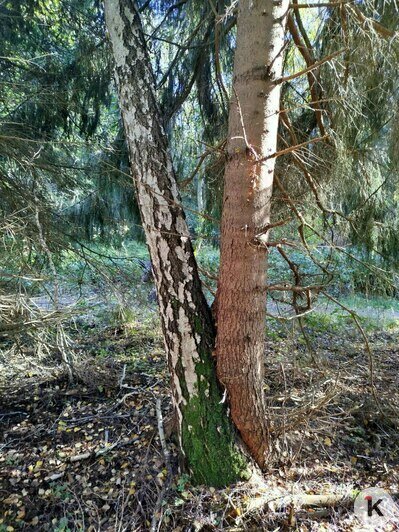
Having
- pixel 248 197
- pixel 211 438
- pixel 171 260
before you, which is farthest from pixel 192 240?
pixel 211 438

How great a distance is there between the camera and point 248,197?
1.72 metres

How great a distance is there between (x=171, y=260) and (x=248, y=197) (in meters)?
0.56

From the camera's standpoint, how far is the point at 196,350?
76.8 inches

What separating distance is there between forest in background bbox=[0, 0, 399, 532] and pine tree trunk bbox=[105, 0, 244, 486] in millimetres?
65

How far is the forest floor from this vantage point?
6.06 ft

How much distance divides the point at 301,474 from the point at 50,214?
118 inches

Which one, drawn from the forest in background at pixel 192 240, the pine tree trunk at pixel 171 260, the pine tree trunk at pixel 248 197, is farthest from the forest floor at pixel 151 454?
the pine tree trunk at pixel 248 197

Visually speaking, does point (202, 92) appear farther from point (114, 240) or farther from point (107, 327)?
point (107, 327)

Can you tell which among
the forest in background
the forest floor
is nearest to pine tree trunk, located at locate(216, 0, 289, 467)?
the forest in background

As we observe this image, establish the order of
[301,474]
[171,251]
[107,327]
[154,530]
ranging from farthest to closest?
[107,327]
[301,474]
[171,251]
[154,530]

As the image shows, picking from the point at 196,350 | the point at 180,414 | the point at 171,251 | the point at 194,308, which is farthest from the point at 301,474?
the point at 171,251

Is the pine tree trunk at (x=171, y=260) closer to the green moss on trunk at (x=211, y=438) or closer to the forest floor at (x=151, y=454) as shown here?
the green moss on trunk at (x=211, y=438)

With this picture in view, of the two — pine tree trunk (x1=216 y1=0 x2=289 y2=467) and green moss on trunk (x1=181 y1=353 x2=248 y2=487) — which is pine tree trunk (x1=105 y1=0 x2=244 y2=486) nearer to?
green moss on trunk (x1=181 y1=353 x2=248 y2=487)

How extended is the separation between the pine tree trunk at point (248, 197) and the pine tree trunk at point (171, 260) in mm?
141
